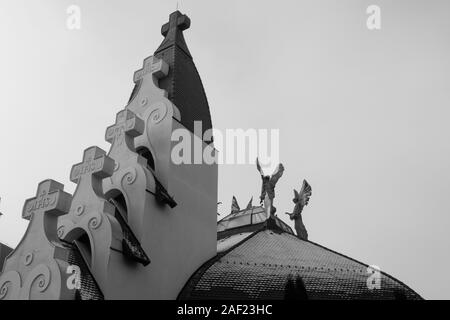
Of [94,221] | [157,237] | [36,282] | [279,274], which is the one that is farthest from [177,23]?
[36,282]

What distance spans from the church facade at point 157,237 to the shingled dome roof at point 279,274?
0.03m

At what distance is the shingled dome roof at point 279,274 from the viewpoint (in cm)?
1411

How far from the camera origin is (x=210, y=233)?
634 inches

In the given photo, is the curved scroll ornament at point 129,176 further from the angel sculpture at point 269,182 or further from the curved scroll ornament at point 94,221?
the angel sculpture at point 269,182

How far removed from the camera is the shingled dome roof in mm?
14109

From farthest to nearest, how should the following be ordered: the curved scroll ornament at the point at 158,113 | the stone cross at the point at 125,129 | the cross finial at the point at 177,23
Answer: the cross finial at the point at 177,23
the curved scroll ornament at the point at 158,113
the stone cross at the point at 125,129

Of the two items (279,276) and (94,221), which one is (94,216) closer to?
(94,221)

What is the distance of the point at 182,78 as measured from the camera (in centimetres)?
1733

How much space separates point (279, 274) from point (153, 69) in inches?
283

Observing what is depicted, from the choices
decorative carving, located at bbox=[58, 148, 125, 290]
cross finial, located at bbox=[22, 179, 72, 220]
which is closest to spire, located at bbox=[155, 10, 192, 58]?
decorative carving, located at bbox=[58, 148, 125, 290]

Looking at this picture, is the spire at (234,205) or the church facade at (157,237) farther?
the spire at (234,205)

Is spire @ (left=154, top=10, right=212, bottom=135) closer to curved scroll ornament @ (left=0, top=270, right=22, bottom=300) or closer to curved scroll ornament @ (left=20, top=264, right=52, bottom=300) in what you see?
curved scroll ornament @ (left=20, top=264, right=52, bottom=300)

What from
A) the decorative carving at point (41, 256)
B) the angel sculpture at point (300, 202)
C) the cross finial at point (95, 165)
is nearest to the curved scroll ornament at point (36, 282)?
the decorative carving at point (41, 256)
